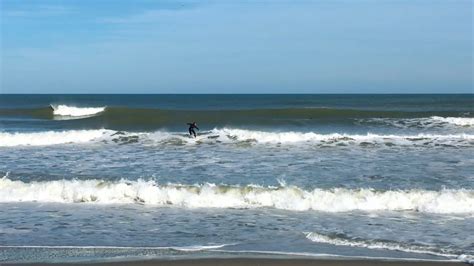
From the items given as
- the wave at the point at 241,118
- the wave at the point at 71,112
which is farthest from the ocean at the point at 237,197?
the wave at the point at 71,112

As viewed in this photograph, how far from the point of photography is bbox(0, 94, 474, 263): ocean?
7371 mm

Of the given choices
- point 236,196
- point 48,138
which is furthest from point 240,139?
point 236,196

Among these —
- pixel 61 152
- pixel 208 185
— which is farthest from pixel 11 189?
pixel 61 152

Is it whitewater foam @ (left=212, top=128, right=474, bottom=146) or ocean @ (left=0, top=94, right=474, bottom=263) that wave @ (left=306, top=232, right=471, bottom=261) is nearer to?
ocean @ (left=0, top=94, right=474, bottom=263)

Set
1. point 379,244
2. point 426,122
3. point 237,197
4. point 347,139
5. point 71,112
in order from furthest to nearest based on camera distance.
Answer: point 71,112 → point 426,122 → point 347,139 → point 237,197 → point 379,244

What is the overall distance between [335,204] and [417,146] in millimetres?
8306

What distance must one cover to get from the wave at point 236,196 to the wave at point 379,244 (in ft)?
6.62

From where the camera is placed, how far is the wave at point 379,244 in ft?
22.9

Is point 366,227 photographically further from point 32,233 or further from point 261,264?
point 32,233

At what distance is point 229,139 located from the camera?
768 inches

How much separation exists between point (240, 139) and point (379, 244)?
12.3 meters

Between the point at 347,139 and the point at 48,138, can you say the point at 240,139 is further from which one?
the point at 48,138

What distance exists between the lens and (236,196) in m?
10.7

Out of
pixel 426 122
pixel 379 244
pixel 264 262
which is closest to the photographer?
pixel 264 262
